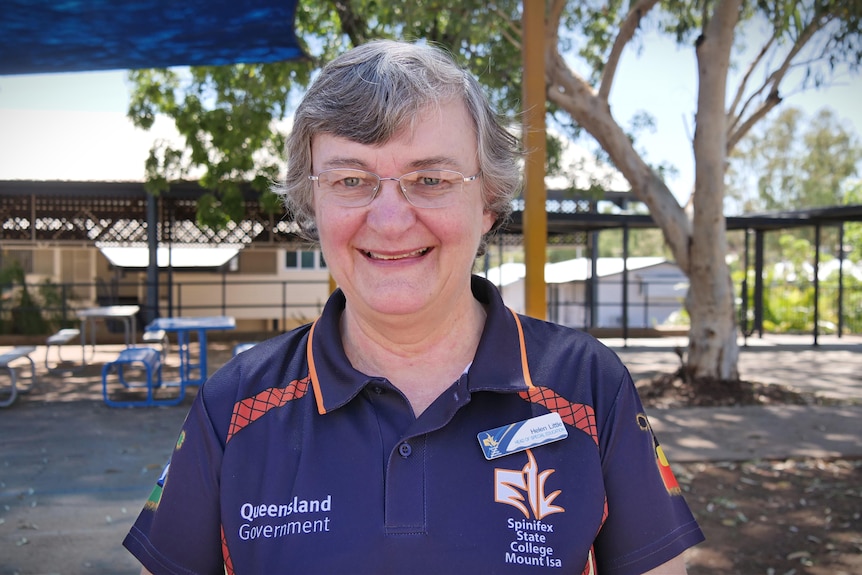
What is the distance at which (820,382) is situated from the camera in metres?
9.86

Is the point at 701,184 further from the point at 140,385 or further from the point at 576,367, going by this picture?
the point at 576,367

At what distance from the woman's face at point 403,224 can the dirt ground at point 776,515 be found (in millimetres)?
3001

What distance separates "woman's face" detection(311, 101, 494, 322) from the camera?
1521 mm

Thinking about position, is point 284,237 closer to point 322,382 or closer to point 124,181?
point 124,181

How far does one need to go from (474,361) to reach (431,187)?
37 centimetres

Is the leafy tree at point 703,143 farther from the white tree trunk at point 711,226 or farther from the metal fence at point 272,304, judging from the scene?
the metal fence at point 272,304

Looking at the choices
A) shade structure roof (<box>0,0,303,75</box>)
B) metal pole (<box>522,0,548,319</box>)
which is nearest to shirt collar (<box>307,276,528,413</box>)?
metal pole (<box>522,0,548,319</box>)

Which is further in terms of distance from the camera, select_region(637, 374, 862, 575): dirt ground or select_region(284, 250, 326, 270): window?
select_region(284, 250, 326, 270): window

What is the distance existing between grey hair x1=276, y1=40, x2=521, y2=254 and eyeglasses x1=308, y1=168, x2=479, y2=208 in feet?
0.25

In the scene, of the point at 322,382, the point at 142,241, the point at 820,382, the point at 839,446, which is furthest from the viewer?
the point at 142,241

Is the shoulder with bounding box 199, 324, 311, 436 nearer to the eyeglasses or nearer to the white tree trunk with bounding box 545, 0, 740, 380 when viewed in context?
the eyeglasses

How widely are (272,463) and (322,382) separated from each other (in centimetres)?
19

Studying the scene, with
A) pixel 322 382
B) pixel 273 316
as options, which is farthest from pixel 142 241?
pixel 322 382

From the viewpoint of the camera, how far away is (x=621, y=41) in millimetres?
8516
